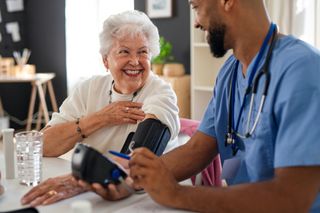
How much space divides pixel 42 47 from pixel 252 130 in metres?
5.19

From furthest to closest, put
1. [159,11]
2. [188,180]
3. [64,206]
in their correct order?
[159,11], [188,180], [64,206]

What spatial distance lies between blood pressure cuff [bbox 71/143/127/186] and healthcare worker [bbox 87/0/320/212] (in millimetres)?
56

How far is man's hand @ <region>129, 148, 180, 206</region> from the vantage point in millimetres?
1198

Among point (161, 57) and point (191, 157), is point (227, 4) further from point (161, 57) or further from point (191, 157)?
point (161, 57)

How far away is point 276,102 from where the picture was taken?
1.21 metres

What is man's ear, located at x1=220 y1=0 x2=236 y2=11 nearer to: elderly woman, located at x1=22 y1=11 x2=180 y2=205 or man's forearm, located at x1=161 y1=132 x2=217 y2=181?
man's forearm, located at x1=161 y1=132 x2=217 y2=181

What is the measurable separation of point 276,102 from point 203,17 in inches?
14.2

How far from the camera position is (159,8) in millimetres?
4816

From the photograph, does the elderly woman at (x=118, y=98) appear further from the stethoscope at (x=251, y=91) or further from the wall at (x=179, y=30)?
the wall at (x=179, y=30)

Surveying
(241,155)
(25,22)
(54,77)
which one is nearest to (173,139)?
(241,155)

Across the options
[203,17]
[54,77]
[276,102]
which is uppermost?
[203,17]

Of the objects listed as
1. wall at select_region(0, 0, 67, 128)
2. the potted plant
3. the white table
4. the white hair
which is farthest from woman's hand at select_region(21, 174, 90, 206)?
wall at select_region(0, 0, 67, 128)

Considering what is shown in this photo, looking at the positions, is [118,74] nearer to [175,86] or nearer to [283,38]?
[283,38]

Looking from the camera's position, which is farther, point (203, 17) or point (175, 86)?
point (175, 86)
